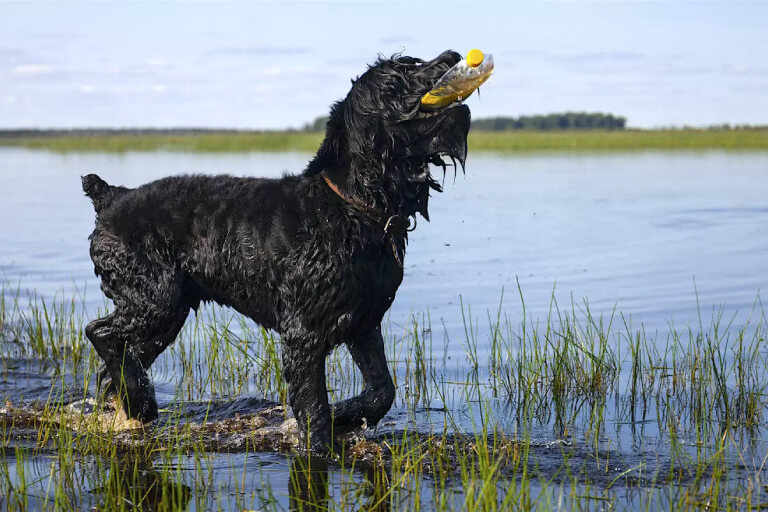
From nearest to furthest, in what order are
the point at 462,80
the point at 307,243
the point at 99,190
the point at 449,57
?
the point at 462,80
the point at 449,57
the point at 307,243
the point at 99,190

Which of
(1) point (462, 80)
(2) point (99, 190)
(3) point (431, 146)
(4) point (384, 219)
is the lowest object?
(4) point (384, 219)

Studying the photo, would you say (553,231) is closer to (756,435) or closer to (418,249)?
(418,249)

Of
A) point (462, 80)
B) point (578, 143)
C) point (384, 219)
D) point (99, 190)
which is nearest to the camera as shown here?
point (462, 80)

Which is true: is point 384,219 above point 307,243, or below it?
above

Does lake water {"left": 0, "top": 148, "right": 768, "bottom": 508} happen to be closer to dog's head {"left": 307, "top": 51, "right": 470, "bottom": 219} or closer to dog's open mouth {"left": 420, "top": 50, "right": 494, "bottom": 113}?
dog's head {"left": 307, "top": 51, "right": 470, "bottom": 219}

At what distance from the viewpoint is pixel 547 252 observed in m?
15.1

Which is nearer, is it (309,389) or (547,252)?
(309,389)

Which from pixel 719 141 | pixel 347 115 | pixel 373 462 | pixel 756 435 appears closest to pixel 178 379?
pixel 373 462

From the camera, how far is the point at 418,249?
53.3 ft

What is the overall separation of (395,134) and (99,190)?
2.34 meters

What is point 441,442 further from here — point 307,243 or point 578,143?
point 578,143

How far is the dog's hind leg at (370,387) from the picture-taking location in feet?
18.6

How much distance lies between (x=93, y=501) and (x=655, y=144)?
52.2 m

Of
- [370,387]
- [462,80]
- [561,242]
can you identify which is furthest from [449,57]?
[561,242]
